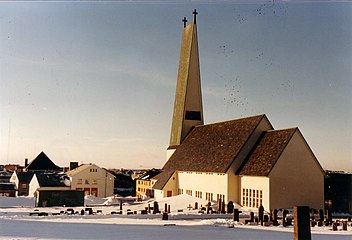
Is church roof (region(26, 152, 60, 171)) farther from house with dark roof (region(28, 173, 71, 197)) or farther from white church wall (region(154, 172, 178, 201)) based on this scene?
white church wall (region(154, 172, 178, 201))

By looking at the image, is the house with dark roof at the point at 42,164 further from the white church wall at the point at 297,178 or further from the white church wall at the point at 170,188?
the white church wall at the point at 297,178

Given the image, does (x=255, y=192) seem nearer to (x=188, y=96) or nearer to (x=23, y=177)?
(x=188, y=96)

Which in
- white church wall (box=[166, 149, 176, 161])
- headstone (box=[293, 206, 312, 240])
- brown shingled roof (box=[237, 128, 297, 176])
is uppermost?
white church wall (box=[166, 149, 176, 161])

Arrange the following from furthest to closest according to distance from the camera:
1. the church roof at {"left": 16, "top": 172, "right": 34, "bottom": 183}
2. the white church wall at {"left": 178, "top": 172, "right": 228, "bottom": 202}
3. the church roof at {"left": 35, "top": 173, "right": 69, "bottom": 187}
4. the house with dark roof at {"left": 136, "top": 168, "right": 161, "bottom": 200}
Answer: the house with dark roof at {"left": 136, "top": 168, "right": 161, "bottom": 200} → the church roof at {"left": 16, "top": 172, "right": 34, "bottom": 183} → the church roof at {"left": 35, "top": 173, "right": 69, "bottom": 187} → the white church wall at {"left": 178, "top": 172, "right": 228, "bottom": 202}

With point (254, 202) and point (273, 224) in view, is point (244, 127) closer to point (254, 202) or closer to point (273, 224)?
point (254, 202)

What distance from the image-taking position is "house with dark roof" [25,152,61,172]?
97.1 m

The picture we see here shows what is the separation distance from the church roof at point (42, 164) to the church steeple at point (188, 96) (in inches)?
2014

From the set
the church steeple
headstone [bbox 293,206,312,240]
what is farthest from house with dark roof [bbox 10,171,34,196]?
headstone [bbox 293,206,312,240]

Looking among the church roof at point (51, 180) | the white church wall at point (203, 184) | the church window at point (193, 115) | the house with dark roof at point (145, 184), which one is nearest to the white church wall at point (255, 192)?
the white church wall at point (203, 184)

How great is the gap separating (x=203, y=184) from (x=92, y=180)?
33.2 metres

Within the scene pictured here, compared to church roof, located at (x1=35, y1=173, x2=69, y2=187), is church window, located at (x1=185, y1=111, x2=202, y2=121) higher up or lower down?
higher up

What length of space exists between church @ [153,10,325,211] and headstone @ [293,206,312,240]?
68.2 ft

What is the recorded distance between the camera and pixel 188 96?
190 feet

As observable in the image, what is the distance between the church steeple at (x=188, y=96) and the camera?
57.4 m
